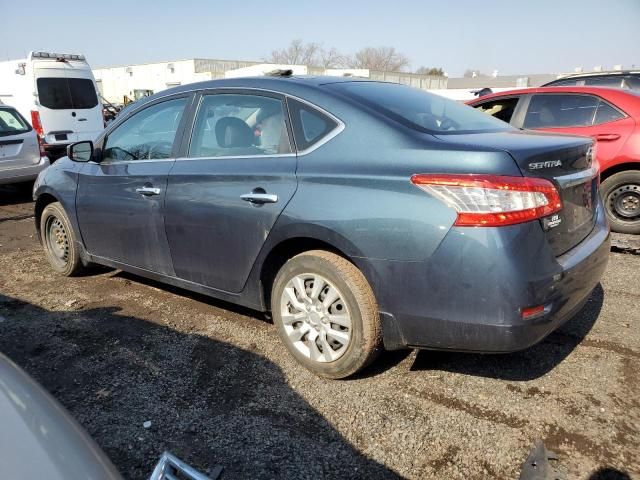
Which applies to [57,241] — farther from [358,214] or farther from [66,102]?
[66,102]

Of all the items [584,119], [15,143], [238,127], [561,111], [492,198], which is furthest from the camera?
[15,143]

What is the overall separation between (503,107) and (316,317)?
4736 mm

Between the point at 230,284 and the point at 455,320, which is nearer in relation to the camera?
the point at 455,320

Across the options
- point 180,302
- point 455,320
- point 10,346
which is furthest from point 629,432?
point 10,346

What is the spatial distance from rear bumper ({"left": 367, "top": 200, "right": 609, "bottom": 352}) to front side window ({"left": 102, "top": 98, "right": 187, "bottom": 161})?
1934mm

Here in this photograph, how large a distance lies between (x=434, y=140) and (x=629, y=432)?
169cm

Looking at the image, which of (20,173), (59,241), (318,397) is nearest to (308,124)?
(318,397)

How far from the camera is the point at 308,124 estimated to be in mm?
2895

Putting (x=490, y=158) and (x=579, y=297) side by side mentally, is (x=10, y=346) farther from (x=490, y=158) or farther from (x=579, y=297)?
(x=579, y=297)

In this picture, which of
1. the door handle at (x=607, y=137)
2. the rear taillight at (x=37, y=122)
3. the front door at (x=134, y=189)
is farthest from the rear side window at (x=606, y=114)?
the rear taillight at (x=37, y=122)

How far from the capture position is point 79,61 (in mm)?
12180

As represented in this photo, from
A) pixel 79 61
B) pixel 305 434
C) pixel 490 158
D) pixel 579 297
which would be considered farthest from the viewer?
pixel 79 61

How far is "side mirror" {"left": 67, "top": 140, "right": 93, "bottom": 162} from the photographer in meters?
4.18

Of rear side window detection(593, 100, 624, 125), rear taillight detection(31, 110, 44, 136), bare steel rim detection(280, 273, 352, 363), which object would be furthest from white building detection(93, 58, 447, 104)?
bare steel rim detection(280, 273, 352, 363)
